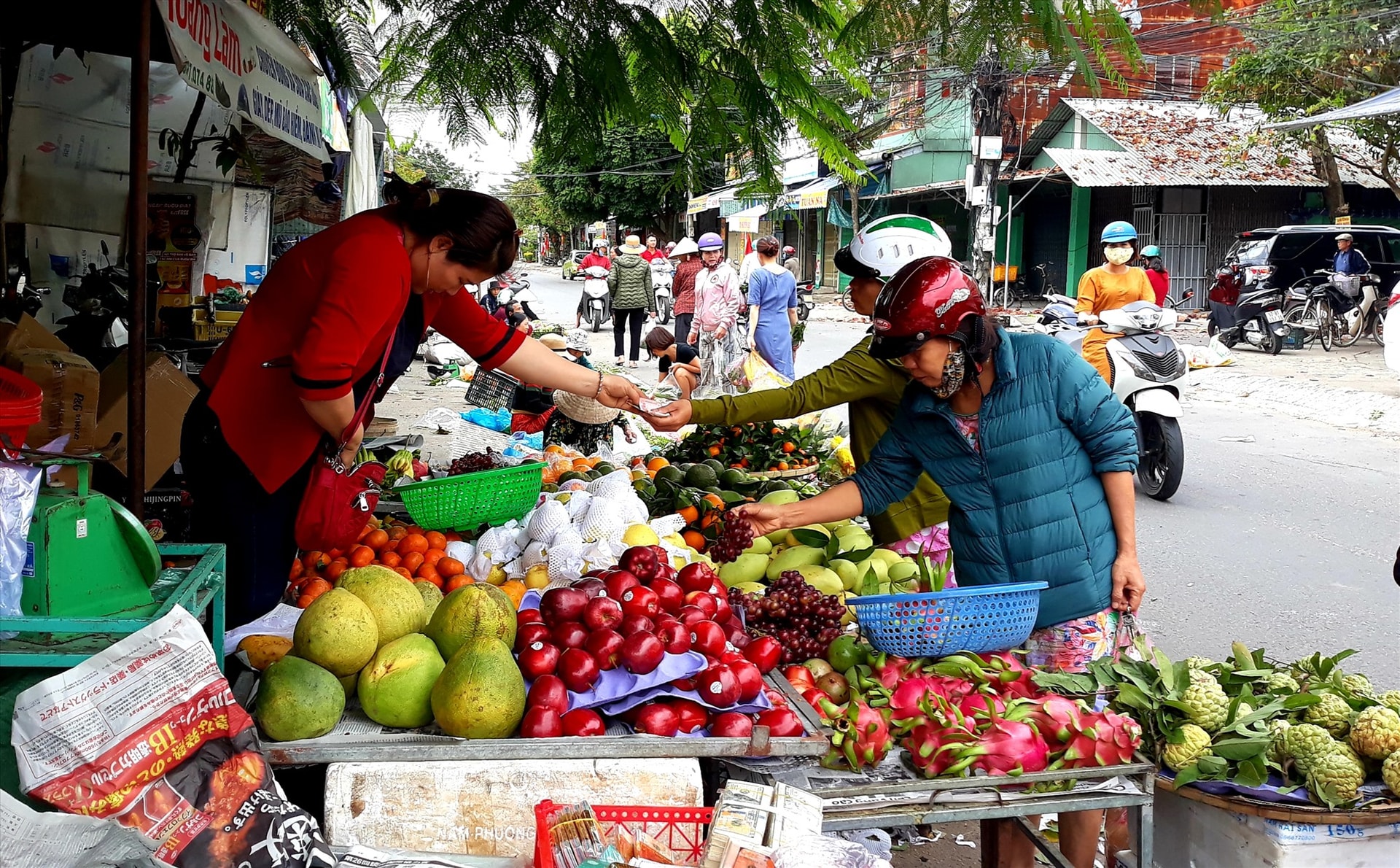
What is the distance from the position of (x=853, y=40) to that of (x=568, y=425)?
3961 millimetres

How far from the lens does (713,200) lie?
3422cm

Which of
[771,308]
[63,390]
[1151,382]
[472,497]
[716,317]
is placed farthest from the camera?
[716,317]

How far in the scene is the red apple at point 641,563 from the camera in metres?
3.04

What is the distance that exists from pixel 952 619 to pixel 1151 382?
5871 mm

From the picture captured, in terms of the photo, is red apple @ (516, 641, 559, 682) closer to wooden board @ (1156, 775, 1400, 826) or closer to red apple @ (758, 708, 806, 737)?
red apple @ (758, 708, 806, 737)

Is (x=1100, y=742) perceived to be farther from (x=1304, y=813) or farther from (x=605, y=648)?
(x=605, y=648)

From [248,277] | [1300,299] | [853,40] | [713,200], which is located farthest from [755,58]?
[713,200]

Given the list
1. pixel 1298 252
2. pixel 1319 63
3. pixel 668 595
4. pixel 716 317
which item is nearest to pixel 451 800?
pixel 668 595

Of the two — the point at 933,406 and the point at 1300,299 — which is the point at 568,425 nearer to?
the point at 933,406

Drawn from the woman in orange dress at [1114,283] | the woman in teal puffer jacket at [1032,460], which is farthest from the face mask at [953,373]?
the woman in orange dress at [1114,283]

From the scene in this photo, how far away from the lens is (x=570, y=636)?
8.61 feet

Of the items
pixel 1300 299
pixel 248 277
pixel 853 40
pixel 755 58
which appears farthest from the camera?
pixel 1300 299

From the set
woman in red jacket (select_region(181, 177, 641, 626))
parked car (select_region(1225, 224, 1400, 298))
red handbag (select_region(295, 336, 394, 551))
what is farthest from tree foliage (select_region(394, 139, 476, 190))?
parked car (select_region(1225, 224, 1400, 298))

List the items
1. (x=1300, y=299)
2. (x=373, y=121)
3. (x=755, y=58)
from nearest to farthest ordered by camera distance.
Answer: (x=755, y=58)
(x=373, y=121)
(x=1300, y=299)
